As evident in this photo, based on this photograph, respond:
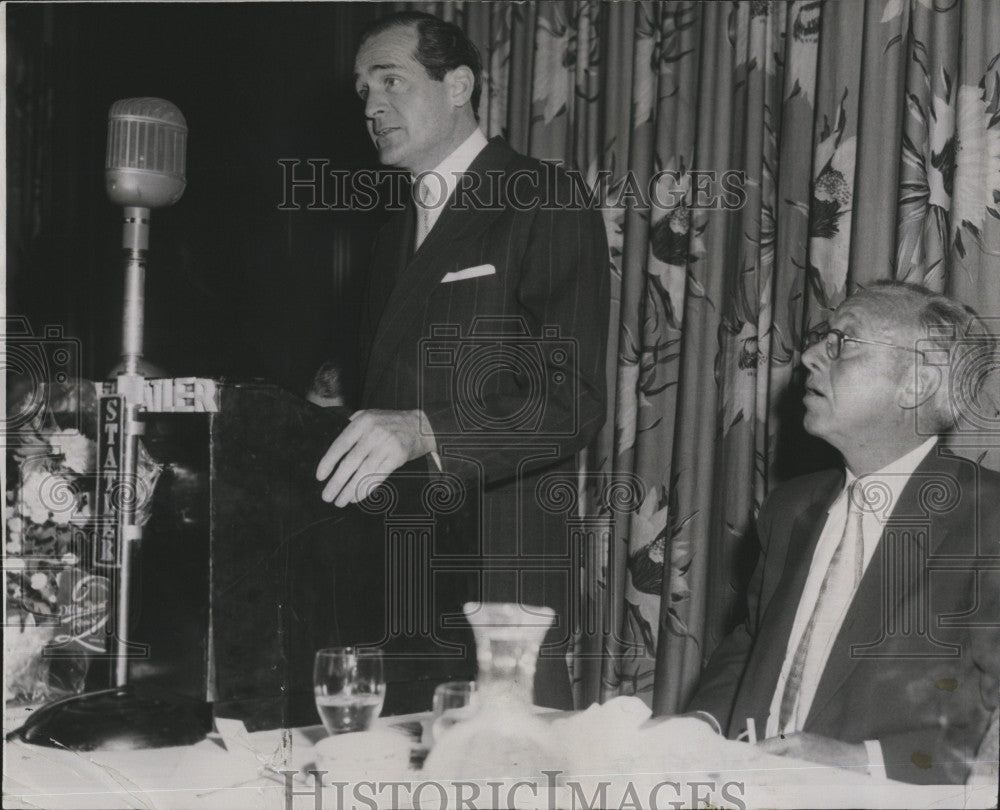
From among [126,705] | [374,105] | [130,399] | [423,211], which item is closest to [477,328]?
[423,211]

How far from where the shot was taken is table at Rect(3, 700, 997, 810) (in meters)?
1.36

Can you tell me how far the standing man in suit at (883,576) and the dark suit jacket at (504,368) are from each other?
0.28 meters

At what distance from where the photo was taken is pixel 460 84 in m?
1.52

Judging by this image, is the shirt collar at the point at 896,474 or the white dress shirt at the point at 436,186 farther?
the white dress shirt at the point at 436,186

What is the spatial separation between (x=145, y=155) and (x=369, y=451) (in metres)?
0.51

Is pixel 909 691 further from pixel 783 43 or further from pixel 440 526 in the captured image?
pixel 783 43

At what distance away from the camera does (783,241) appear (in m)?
1.51

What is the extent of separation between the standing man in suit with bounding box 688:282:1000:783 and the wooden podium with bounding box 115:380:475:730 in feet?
1.30

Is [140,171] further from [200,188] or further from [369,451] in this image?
[369,451]

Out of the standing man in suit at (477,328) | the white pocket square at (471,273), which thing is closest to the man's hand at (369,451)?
the standing man in suit at (477,328)

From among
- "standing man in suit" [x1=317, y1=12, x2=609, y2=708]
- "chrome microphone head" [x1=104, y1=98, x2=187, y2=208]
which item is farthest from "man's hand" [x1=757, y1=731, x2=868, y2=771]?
"chrome microphone head" [x1=104, y1=98, x2=187, y2=208]

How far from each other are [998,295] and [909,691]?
0.54 meters

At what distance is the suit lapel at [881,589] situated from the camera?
135 cm

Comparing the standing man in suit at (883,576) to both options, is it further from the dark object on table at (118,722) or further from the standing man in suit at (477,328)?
the dark object on table at (118,722)
